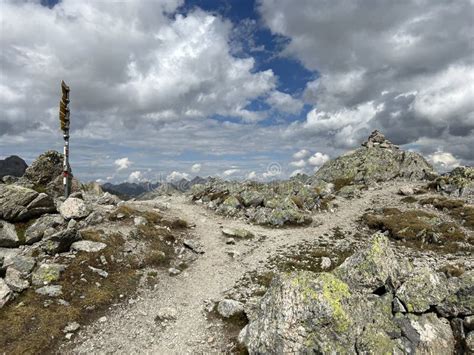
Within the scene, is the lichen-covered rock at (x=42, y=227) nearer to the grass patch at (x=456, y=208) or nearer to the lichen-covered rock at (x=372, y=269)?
the lichen-covered rock at (x=372, y=269)

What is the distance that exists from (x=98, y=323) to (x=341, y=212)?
3900 centimetres

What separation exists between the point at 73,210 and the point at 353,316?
89.6ft

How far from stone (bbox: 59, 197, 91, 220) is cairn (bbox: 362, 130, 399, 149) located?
10369cm

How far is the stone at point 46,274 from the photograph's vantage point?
19577 mm

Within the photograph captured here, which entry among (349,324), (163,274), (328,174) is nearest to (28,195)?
(163,274)

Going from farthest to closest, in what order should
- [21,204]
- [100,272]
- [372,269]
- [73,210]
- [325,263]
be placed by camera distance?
1. [73,210]
2. [325,263]
3. [21,204]
4. [100,272]
5. [372,269]

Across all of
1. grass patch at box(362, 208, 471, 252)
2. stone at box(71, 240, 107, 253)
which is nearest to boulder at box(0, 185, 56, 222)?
stone at box(71, 240, 107, 253)

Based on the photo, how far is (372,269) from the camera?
54.9 feet

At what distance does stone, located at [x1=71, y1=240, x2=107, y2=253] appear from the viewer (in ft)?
78.6

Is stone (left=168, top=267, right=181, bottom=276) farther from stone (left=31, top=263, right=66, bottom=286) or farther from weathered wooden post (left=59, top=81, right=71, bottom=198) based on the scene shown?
weathered wooden post (left=59, top=81, right=71, bottom=198)

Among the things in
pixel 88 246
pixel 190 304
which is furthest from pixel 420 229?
pixel 88 246

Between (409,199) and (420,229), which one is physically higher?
(409,199)

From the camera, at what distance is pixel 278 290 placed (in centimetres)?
1420

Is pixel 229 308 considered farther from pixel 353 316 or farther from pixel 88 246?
pixel 88 246
